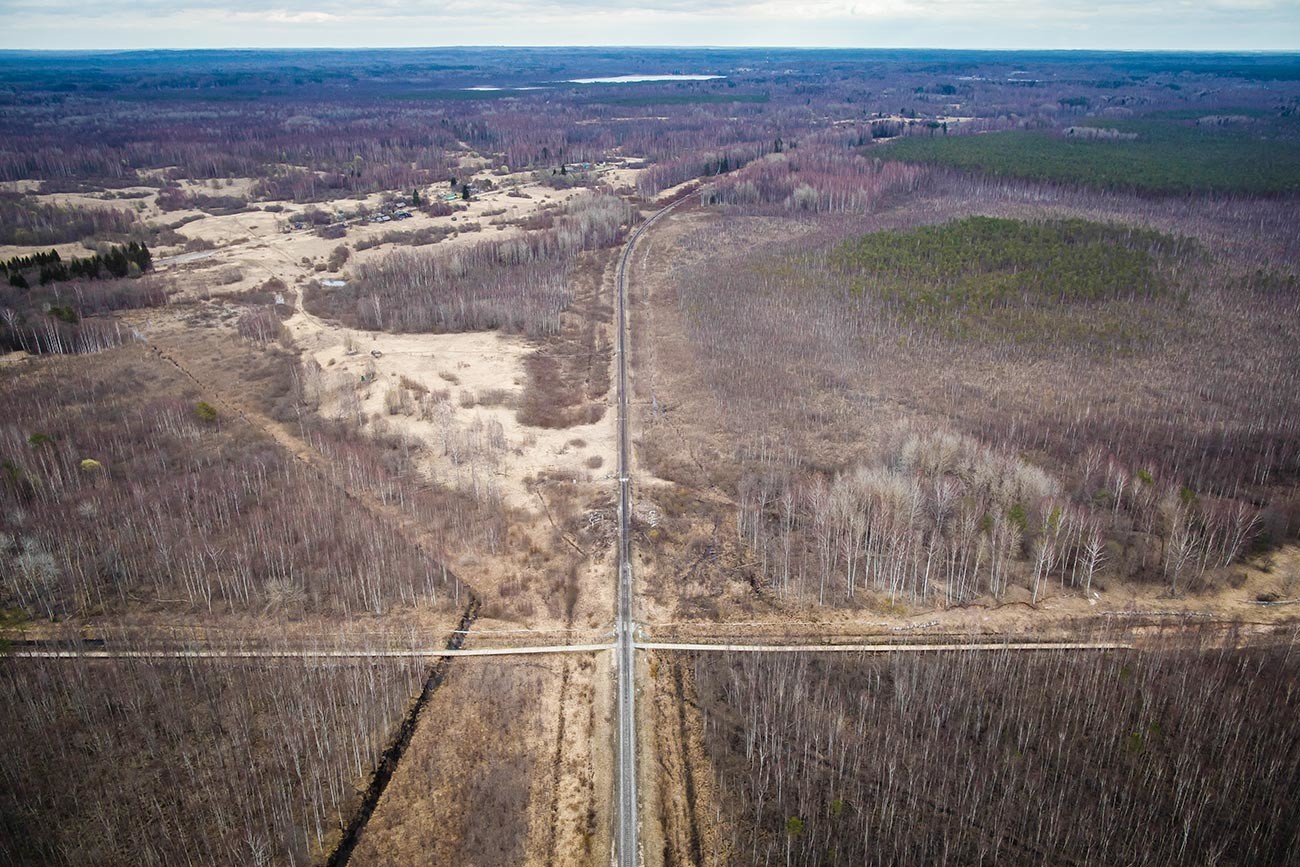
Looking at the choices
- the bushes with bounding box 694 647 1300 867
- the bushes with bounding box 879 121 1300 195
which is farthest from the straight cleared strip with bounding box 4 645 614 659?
the bushes with bounding box 879 121 1300 195

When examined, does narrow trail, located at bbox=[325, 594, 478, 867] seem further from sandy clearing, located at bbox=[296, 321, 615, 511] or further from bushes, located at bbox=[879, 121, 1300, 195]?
bushes, located at bbox=[879, 121, 1300, 195]

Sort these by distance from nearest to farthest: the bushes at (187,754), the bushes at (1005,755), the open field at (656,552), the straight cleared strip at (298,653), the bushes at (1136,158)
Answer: the bushes at (187,754)
the bushes at (1005,755)
the open field at (656,552)
the straight cleared strip at (298,653)
the bushes at (1136,158)

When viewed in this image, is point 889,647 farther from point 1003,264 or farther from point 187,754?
point 1003,264

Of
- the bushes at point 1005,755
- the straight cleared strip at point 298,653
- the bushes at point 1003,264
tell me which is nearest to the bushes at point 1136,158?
the bushes at point 1003,264

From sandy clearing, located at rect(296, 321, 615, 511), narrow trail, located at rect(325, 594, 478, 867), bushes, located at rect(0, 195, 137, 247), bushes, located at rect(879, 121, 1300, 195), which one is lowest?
narrow trail, located at rect(325, 594, 478, 867)

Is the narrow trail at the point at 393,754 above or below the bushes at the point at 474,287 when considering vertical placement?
below

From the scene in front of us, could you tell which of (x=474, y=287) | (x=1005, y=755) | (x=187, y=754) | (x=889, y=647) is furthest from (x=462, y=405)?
(x=1005, y=755)

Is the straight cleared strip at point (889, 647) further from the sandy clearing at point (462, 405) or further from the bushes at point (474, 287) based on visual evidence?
the bushes at point (474, 287)
